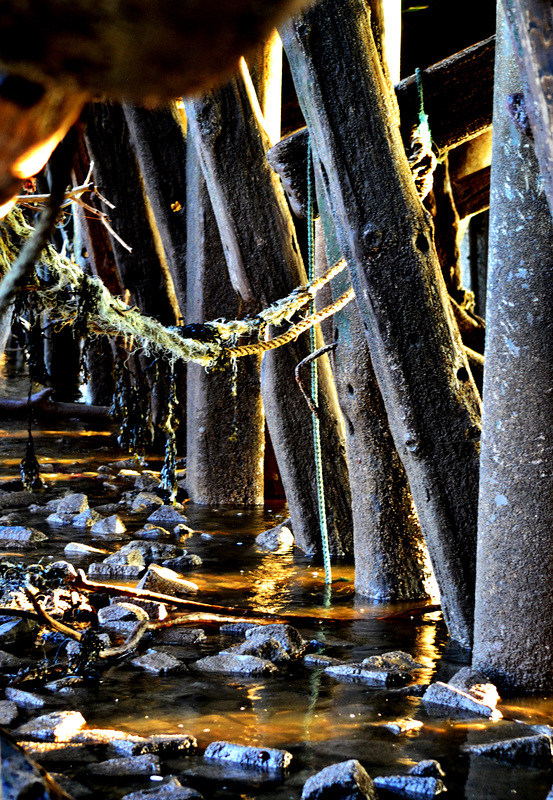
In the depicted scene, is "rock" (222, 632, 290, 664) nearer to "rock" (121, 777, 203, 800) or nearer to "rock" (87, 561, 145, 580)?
"rock" (121, 777, 203, 800)

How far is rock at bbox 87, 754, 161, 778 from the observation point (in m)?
2.47

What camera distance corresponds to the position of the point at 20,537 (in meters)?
5.75

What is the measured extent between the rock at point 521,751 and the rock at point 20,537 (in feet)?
12.1

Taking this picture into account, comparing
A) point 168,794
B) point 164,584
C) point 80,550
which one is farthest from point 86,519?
point 168,794

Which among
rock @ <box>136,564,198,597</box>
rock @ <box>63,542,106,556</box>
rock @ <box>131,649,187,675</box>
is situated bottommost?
rock @ <box>131,649,187,675</box>

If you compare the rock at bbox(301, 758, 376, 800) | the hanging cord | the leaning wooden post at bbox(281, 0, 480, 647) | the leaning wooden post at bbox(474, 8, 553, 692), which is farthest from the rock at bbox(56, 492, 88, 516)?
the rock at bbox(301, 758, 376, 800)

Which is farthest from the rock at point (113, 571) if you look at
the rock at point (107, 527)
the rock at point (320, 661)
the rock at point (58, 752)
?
the rock at point (58, 752)

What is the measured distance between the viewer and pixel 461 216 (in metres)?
7.96

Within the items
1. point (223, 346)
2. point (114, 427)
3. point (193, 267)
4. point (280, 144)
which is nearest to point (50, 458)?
point (114, 427)

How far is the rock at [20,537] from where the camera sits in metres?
5.64

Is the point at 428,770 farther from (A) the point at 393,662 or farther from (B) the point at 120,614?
(B) the point at 120,614

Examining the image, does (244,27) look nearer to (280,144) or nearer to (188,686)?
(188,686)

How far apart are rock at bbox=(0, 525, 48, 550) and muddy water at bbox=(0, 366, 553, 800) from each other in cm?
126

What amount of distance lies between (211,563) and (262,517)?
1.42 metres
